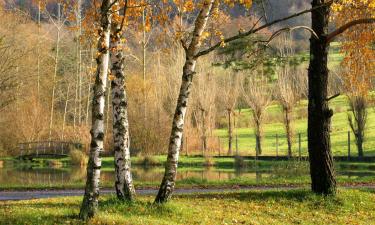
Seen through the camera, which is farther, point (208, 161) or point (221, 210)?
point (208, 161)

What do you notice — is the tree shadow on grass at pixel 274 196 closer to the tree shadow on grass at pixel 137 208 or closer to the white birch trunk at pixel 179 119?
the white birch trunk at pixel 179 119

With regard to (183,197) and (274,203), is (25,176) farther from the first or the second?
(274,203)

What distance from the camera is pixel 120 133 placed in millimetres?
13344

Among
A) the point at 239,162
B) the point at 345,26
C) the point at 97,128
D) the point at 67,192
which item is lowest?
the point at 67,192

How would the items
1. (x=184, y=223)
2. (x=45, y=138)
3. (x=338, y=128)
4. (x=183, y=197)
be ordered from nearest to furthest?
(x=184, y=223)
(x=183, y=197)
(x=45, y=138)
(x=338, y=128)

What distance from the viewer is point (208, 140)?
4306 centimetres

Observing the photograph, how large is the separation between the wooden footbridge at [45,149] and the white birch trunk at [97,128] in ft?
105

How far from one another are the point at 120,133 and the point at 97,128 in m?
2.68

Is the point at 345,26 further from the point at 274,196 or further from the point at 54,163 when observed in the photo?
the point at 54,163

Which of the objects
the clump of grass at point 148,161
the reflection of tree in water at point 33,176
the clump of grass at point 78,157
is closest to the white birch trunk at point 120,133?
the reflection of tree in water at point 33,176

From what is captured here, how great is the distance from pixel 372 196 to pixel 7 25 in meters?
35.7

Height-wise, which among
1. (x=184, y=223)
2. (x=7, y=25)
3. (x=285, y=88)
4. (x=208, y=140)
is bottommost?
(x=184, y=223)

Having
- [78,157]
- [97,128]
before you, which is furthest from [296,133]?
[97,128]

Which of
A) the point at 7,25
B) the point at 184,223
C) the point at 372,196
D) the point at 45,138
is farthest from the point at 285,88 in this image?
the point at 184,223
